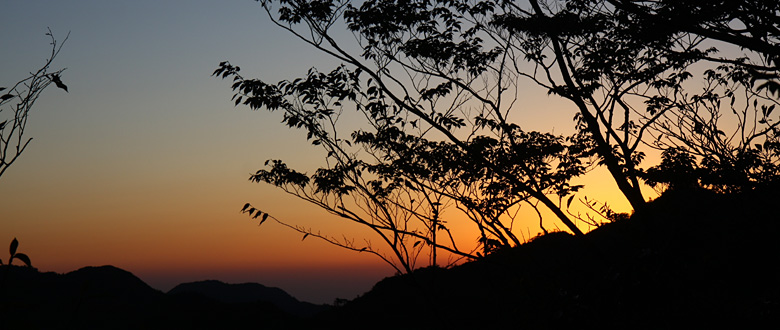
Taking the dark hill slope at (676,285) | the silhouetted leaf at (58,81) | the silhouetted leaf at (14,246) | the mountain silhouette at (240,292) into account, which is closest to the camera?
the silhouetted leaf at (14,246)

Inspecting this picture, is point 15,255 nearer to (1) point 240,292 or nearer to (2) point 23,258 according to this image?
(2) point 23,258

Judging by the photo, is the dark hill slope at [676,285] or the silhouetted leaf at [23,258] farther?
the dark hill slope at [676,285]

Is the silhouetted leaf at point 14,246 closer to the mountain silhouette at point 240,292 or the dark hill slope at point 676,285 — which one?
the dark hill slope at point 676,285

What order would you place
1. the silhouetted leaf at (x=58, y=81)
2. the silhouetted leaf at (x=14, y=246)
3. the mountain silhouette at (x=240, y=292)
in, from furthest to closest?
the mountain silhouette at (x=240, y=292)
the silhouetted leaf at (x=58, y=81)
the silhouetted leaf at (x=14, y=246)

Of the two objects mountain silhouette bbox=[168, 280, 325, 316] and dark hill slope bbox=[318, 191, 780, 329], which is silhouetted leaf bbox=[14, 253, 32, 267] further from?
mountain silhouette bbox=[168, 280, 325, 316]

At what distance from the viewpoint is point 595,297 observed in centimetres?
870

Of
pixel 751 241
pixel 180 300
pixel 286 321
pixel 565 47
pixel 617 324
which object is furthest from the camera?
pixel 180 300

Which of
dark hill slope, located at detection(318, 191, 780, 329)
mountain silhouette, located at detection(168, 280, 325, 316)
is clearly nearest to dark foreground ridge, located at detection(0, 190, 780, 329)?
dark hill slope, located at detection(318, 191, 780, 329)

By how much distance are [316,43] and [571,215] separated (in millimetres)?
7620

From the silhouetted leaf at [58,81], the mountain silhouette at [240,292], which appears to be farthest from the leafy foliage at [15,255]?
the mountain silhouette at [240,292]

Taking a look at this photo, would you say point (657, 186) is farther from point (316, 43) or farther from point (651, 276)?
point (316, 43)

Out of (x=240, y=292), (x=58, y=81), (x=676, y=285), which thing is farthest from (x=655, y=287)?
(x=240, y=292)

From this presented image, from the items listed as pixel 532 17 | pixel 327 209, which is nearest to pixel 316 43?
pixel 327 209

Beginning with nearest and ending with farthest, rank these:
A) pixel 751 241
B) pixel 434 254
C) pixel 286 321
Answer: pixel 751 241
pixel 434 254
pixel 286 321
